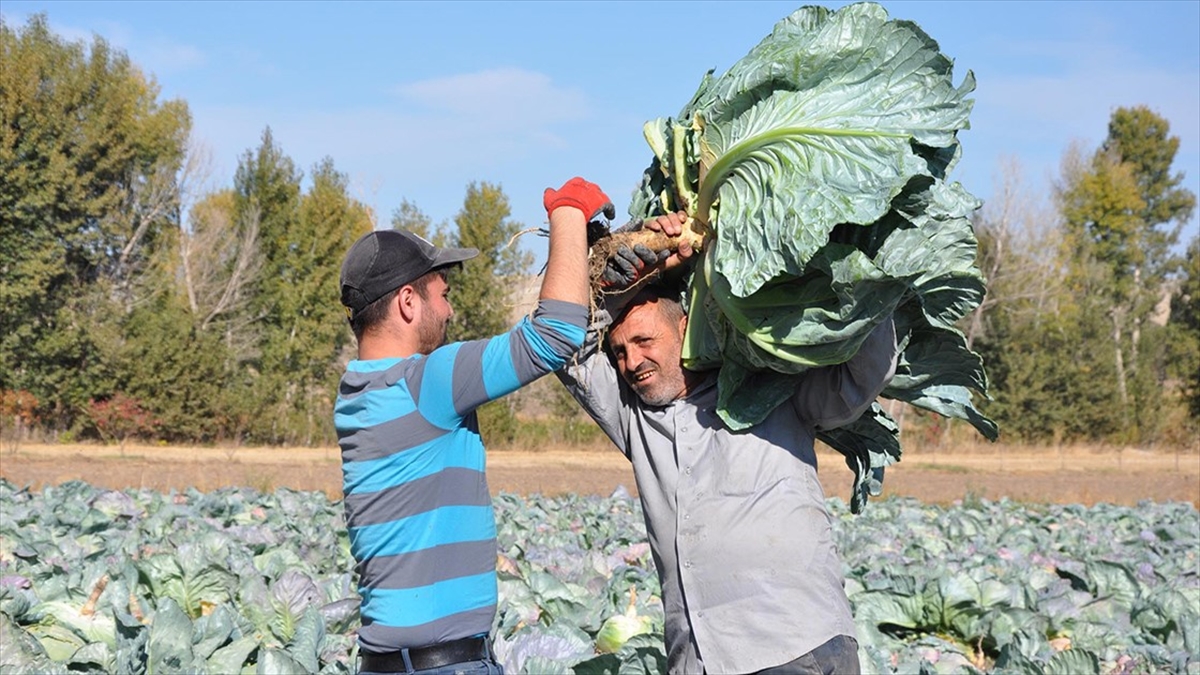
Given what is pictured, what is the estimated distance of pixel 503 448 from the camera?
3069 centimetres

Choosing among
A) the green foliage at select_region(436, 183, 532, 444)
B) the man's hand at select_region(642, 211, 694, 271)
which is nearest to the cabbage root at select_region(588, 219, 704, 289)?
the man's hand at select_region(642, 211, 694, 271)

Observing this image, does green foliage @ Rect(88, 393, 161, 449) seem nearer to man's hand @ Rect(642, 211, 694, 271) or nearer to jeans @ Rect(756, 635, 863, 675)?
man's hand @ Rect(642, 211, 694, 271)

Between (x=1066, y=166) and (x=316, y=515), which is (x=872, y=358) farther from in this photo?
(x=1066, y=166)

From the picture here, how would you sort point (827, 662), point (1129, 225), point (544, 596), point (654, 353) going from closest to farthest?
1. point (827, 662)
2. point (654, 353)
3. point (544, 596)
4. point (1129, 225)

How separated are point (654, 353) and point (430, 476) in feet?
2.74

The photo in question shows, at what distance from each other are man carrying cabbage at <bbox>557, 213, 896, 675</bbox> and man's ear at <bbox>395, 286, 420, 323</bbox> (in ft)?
1.88

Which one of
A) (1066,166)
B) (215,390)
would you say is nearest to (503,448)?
(215,390)

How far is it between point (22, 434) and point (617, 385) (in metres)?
31.3

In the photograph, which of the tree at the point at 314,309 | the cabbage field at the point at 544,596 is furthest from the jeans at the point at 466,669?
the tree at the point at 314,309

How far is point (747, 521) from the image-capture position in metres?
3.09

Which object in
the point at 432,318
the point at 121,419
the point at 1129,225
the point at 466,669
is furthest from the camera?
the point at 1129,225

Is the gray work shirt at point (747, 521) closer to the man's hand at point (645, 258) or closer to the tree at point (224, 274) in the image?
the man's hand at point (645, 258)

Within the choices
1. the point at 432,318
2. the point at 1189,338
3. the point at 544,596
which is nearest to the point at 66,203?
the point at 544,596

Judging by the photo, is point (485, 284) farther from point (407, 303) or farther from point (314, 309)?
point (407, 303)
